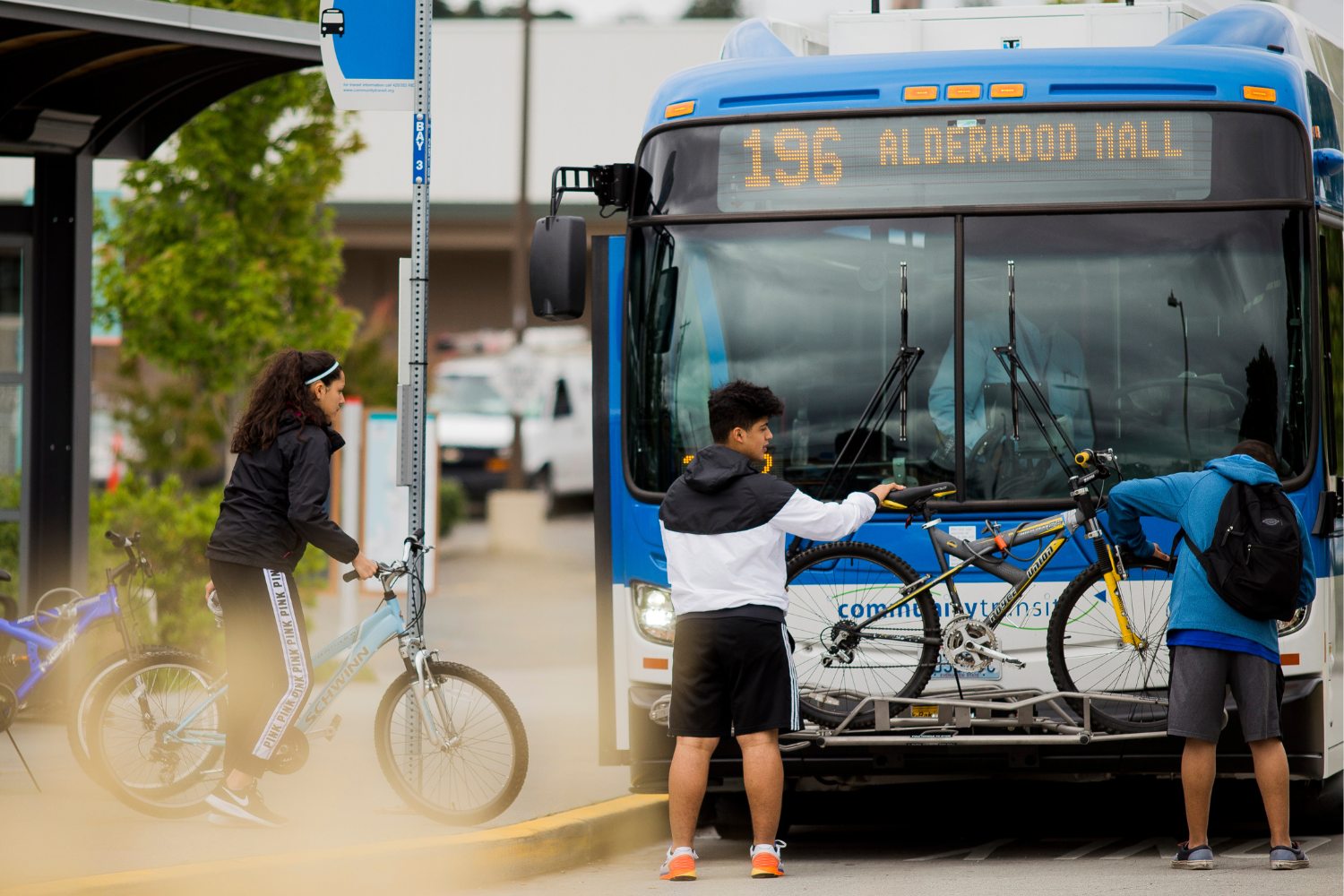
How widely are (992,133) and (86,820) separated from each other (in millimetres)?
4380

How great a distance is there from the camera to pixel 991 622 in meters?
7.22

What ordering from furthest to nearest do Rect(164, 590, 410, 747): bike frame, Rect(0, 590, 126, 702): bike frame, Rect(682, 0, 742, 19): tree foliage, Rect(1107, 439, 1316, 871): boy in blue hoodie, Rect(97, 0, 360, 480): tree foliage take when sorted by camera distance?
Rect(682, 0, 742, 19): tree foliage
Rect(97, 0, 360, 480): tree foliage
Rect(0, 590, 126, 702): bike frame
Rect(164, 590, 410, 747): bike frame
Rect(1107, 439, 1316, 871): boy in blue hoodie

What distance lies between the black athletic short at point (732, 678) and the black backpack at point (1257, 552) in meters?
1.58

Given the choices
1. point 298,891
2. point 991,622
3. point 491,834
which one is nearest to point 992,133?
point 991,622

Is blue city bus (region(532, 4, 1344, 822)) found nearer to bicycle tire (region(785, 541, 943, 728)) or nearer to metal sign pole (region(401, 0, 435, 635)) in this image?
bicycle tire (region(785, 541, 943, 728))

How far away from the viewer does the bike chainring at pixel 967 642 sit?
720 centimetres

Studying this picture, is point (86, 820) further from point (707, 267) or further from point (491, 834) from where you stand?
point (707, 267)

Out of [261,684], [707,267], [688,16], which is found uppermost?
[688,16]

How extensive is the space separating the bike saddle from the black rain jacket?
2023 mm

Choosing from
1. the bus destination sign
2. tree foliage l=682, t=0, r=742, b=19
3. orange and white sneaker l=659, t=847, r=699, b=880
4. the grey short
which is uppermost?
tree foliage l=682, t=0, r=742, b=19

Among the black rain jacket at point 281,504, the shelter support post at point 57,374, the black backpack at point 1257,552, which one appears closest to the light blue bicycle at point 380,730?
the black rain jacket at point 281,504

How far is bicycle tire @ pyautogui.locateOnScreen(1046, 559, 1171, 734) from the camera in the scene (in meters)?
7.14

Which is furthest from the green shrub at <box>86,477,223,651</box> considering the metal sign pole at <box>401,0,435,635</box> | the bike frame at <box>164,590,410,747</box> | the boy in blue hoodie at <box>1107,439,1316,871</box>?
the boy in blue hoodie at <box>1107,439,1316,871</box>

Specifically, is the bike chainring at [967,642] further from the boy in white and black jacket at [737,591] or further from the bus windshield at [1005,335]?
the boy in white and black jacket at [737,591]
